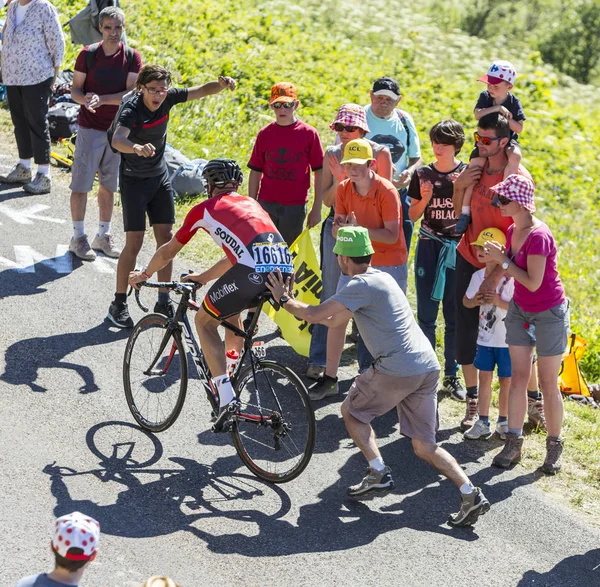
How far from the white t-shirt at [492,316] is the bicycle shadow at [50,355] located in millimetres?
3156

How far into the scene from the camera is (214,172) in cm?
686

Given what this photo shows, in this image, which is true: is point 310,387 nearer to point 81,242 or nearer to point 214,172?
point 214,172

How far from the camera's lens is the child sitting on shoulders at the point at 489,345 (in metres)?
7.48

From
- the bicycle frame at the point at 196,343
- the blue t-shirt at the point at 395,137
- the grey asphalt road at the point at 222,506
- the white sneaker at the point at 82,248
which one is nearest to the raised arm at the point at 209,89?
the blue t-shirt at the point at 395,137

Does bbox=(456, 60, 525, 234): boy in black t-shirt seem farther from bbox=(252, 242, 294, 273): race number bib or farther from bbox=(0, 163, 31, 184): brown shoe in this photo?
bbox=(0, 163, 31, 184): brown shoe

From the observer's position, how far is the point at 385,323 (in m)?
6.14

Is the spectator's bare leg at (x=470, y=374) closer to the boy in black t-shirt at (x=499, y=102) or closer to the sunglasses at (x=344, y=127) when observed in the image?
the boy in black t-shirt at (x=499, y=102)

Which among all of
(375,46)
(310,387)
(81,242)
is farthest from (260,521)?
(375,46)

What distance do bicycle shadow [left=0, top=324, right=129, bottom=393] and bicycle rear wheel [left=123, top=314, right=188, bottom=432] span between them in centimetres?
53

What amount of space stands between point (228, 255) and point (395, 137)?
2619 mm

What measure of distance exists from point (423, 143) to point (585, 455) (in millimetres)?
11070

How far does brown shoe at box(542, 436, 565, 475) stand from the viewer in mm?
7152

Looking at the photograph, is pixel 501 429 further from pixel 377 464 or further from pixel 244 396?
pixel 244 396

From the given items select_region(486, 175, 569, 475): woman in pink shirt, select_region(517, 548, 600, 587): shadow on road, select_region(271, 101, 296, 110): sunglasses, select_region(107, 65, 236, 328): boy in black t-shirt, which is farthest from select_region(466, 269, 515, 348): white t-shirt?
select_region(107, 65, 236, 328): boy in black t-shirt
